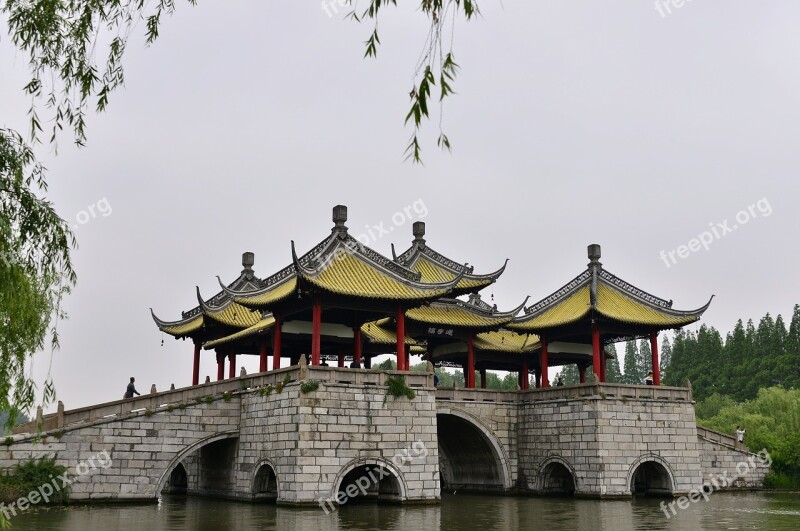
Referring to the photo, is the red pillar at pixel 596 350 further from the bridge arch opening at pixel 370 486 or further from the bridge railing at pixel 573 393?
the bridge arch opening at pixel 370 486

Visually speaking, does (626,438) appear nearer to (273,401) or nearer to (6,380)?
(273,401)

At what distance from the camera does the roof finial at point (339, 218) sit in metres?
25.7

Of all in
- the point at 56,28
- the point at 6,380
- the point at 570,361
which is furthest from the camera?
the point at 570,361

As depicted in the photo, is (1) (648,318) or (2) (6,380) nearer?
(2) (6,380)

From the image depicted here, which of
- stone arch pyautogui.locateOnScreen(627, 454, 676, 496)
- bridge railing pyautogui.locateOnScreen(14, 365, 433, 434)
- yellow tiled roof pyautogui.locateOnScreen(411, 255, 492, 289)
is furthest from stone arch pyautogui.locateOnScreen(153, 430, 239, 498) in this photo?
stone arch pyautogui.locateOnScreen(627, 454, 676, 496)

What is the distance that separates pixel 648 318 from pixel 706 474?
22.1 feet

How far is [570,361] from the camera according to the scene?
32.2 m

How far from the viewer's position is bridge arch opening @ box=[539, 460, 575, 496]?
1053 inches

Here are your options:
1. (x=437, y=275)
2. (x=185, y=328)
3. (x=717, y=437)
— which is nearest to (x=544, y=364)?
(x=437, y=275)

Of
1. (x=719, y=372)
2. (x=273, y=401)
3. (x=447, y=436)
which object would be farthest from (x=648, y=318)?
(x=719, y=372)

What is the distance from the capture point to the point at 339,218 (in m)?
25.8

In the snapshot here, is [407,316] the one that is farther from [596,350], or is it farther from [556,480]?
[556,480]

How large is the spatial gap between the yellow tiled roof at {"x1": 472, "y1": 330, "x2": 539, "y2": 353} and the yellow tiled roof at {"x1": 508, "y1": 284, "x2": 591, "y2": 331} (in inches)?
88.4

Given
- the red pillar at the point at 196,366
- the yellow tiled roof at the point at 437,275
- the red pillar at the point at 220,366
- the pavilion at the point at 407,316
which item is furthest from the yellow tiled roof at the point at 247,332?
the yellow tiled roof at the point at 437,275
